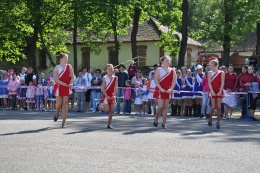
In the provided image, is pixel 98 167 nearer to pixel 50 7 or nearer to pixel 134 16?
pixel 50 7

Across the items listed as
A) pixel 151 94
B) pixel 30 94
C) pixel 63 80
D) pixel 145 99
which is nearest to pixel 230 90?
pixel 151 94

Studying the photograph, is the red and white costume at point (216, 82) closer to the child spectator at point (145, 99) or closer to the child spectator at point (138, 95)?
the child spectator at point (145, 99)

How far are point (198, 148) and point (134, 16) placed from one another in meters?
32.1

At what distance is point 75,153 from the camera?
9.62m

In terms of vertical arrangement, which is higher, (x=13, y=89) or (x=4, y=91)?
(x=13, y=89)

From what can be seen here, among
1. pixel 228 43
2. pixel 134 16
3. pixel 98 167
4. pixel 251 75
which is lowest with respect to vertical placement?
pixel 98 167

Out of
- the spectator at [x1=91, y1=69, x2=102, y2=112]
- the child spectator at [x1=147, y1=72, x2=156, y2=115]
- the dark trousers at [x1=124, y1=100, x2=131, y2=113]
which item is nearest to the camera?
the child spectator at [x1=147, y1=72, x2=156, y2=115]

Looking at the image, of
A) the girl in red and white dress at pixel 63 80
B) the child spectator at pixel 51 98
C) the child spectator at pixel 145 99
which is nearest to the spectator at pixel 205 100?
the child spectator at pixel 145 99

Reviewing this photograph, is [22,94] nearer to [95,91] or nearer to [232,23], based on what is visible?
[95,91]

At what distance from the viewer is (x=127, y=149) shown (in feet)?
33.4

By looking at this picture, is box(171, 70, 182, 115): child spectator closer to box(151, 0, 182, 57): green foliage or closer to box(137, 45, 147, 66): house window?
box(151, 0, 182, 57): green foliage

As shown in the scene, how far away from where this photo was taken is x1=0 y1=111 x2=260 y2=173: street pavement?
8.34 meters

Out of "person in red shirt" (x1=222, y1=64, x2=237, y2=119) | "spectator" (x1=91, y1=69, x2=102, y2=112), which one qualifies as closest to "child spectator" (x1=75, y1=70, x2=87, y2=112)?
"spectator" (x1=91, y1=69, x2=102, y2=112)

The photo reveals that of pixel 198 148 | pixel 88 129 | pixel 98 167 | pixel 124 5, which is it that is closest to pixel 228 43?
pixel 124 5
